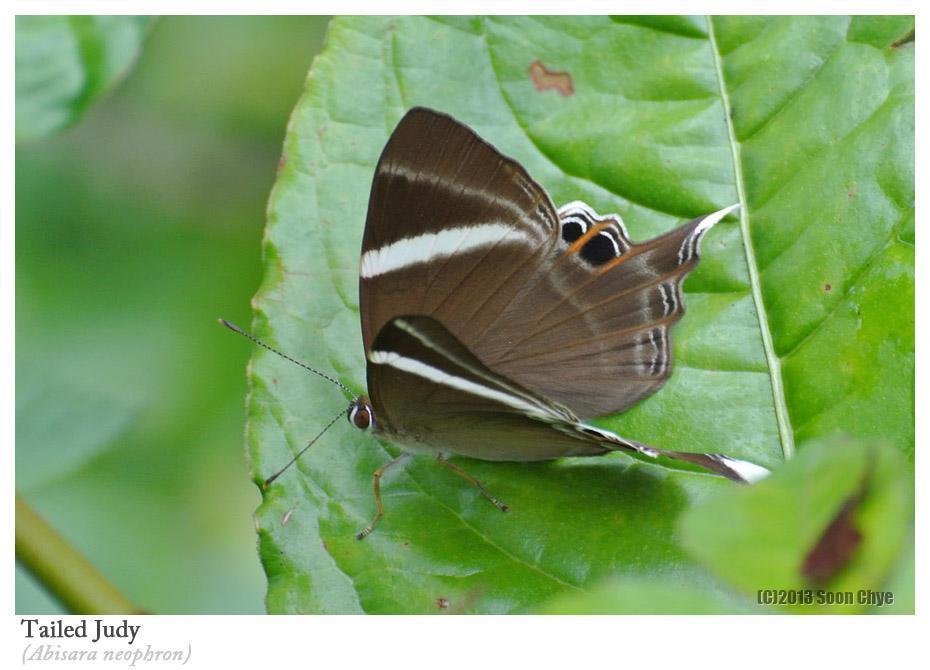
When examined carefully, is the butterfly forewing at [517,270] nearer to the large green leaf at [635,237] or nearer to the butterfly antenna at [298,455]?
the large green leaf at [635,237]

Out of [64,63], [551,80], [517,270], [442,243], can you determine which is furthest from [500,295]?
[64,63]

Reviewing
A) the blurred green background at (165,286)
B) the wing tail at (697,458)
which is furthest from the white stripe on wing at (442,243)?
the blurred green background at (165,286)

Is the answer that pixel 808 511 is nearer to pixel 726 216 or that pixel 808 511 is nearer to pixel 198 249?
pixel 726 216

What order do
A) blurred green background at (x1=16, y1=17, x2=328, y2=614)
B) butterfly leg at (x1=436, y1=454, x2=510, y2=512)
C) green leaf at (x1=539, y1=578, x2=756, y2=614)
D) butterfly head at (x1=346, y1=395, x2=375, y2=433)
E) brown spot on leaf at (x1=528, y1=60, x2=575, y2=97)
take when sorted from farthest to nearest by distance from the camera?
blurred green background at (x1=16, y1=17, x2=328, y2=614), brown spot on leaf at (x1=528, y1=60, x2=575, y2=97), butterfly head at (x1=346, y1=395, x2=375, y2=433), butterfly leg at (x1=436, y1=454, x2=510, y2=512), green leaf at (x1=539, y1=578, x2=756, y2=614)

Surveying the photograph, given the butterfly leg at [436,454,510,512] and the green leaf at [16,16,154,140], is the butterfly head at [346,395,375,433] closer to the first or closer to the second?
the butterfly leg at [436,454,510,512]

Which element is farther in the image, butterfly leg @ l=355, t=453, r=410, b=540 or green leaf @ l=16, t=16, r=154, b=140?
green leaf @ l=16, t=16, r=154, b=140

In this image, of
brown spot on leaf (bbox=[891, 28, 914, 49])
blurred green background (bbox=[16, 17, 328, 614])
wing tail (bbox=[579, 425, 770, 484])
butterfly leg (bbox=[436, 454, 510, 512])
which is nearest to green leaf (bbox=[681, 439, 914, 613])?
wing tail (bbox=[579, 425, 770, 484])
